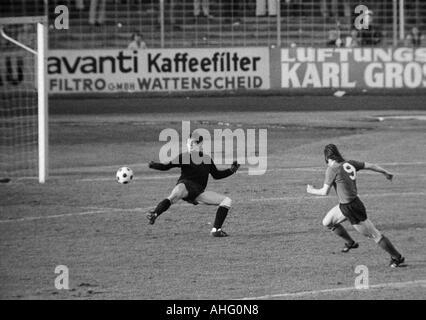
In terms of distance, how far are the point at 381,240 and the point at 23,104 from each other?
83.1 ft

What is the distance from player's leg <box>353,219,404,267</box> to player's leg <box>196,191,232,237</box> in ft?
11.0

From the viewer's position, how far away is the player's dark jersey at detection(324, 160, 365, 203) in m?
16.7

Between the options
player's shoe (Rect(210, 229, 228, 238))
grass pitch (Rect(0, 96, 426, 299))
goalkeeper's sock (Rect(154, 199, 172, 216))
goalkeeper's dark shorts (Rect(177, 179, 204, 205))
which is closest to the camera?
grass pitch (Rect(0, 96, 426, 299))

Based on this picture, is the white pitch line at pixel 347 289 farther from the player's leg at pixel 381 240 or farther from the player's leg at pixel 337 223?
the player's leg at pixel 337 223

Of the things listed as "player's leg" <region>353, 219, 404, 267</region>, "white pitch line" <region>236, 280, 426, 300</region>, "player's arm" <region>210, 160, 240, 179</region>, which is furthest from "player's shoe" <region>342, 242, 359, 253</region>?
"player's arm" <region>210, 160, 240, 179</region>

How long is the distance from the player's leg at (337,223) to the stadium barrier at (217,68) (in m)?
25.8

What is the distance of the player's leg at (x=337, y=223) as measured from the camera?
17.1 meters

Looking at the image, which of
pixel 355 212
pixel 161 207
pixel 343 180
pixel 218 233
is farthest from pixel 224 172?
pixel 355 212

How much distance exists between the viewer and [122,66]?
142 feet

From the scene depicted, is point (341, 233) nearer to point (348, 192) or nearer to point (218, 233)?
point (348, 192)

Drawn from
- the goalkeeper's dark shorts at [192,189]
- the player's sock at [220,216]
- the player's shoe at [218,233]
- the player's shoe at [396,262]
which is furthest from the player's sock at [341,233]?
the goalkeeper's dark shorts at [192,189]

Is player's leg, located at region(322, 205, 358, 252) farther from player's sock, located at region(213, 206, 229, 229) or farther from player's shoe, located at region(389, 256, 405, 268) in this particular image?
player's sock, located at region(213, 206, 229, 229)
